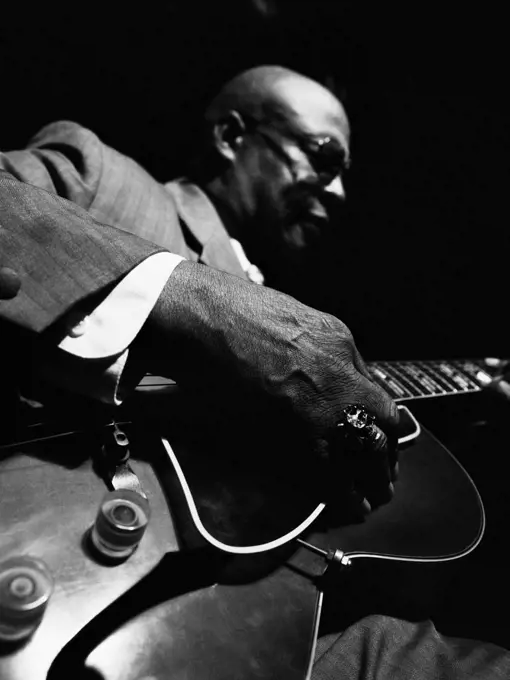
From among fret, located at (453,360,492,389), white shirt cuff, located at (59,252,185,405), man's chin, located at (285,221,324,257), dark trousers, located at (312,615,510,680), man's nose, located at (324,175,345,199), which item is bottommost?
dark trousers, located at (312,615,510,680)

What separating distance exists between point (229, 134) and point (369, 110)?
1.44ft

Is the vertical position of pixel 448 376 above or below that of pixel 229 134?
below

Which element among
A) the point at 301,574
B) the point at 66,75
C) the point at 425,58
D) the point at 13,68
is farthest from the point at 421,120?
the point at 301,574

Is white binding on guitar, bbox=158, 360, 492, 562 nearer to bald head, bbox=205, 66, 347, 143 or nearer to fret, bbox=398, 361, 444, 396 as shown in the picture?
fret, bbox=398, 361, 444, 396

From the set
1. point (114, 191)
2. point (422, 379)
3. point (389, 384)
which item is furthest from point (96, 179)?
point (422, 379)

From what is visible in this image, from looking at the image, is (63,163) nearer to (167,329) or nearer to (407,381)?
(167,329)

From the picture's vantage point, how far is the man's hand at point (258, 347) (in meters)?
0.59

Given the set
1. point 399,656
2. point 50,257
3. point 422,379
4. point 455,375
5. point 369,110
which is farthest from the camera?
point 369,110

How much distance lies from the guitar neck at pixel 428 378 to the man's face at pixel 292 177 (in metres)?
0.35

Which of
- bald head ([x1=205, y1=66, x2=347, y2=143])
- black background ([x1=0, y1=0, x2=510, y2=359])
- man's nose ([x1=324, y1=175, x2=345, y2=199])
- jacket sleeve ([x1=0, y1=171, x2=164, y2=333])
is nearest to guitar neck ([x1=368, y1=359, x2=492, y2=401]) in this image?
black background ([x1=0, y1=0, x2=510, y2=359])

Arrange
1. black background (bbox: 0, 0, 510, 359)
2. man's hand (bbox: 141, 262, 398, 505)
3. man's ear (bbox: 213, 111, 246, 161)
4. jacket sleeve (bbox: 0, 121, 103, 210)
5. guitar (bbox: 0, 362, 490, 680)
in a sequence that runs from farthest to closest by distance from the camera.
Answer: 1. man's ear (bbox: 213, 111, 246, 161)
2. black background (bbox: 0, 0, 510, 359)
3. jacket sleeve (bbox: 0, 121, 103, 210)
4. man's hand (bbox: 141, 262, 398, 505)
5. guitar (bbox: 0, 362, 490, 680)

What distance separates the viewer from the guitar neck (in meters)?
1.09

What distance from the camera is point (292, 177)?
3.93 feet

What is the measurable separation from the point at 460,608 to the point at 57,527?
0.65 metres
